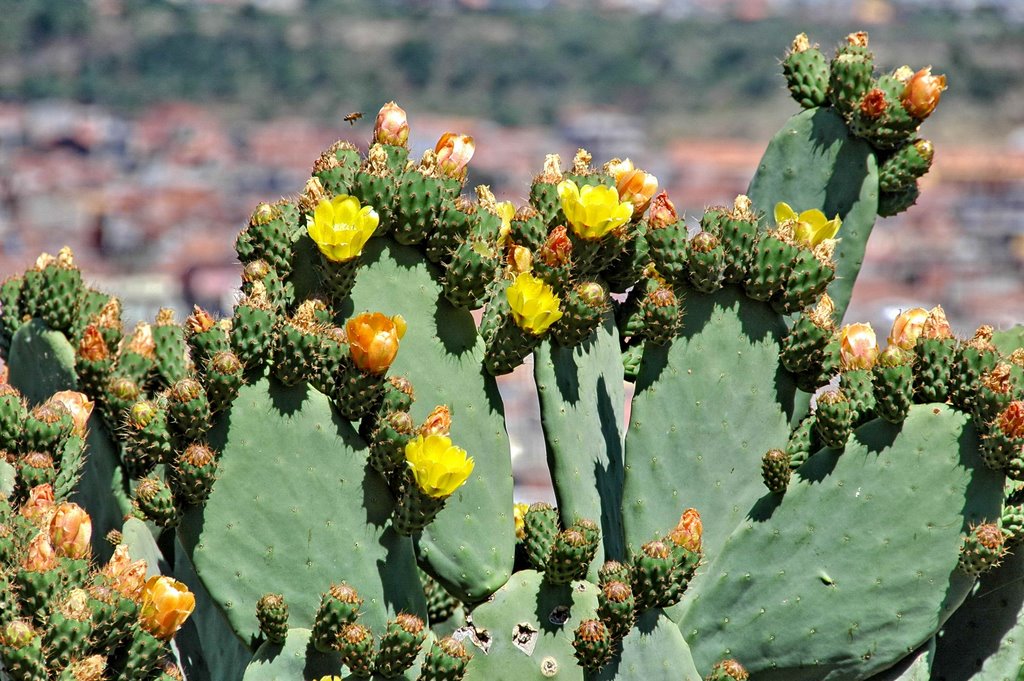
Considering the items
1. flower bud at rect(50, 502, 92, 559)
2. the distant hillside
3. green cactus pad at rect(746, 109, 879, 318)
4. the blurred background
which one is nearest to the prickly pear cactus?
flower bud at rect(50, 502, 92, 559)

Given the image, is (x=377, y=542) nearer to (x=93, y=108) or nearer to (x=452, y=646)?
(x=452, y=646)

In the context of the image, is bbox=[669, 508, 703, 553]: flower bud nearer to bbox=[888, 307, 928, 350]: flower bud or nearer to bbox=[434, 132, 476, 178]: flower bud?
bbox=[888, 307, 928, 350]: flower bud

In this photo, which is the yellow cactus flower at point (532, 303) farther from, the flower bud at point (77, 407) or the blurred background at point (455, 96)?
the blurred background at point (455, 96)

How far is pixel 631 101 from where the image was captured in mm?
82062

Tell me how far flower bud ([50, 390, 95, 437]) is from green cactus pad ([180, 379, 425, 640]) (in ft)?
1.24

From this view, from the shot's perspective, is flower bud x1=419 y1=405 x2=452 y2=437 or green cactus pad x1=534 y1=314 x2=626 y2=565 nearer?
flower bud x1=419 y1=405 x2=452 y2=437

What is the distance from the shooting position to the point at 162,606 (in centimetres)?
229

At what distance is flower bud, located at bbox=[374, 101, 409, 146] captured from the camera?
2.70 metres

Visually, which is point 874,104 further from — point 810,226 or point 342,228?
point 342,228

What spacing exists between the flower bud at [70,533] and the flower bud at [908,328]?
1.49 meters

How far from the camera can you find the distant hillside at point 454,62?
257ft

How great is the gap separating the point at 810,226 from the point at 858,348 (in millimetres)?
260

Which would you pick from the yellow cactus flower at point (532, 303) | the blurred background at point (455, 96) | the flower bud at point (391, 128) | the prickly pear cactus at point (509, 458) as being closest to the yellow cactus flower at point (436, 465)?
the prickly pear cactus at point (509, 458)

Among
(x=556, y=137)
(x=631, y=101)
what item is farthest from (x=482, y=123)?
(x=631, y=101)
